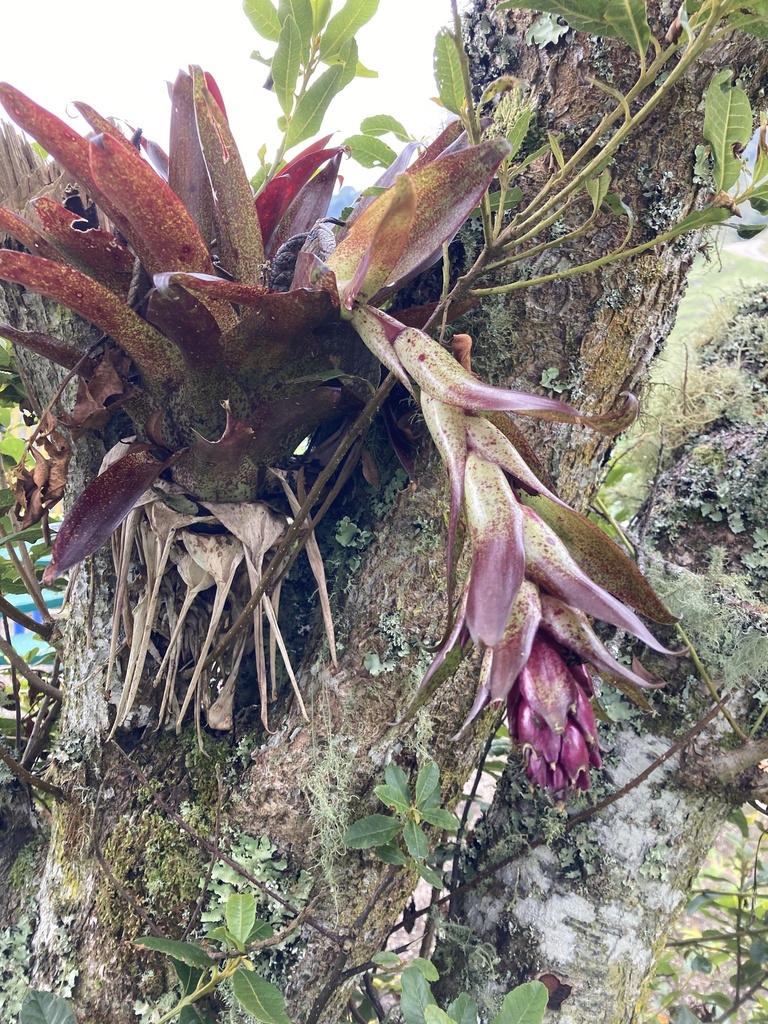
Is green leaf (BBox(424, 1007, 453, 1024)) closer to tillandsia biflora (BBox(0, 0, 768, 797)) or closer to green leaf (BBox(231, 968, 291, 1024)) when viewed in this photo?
green leaf (BBox(231, 968, 291, 1024))

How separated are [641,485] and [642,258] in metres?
0.73

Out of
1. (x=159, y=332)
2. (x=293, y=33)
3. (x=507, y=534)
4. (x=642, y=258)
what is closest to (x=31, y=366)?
(x=159, y=332)

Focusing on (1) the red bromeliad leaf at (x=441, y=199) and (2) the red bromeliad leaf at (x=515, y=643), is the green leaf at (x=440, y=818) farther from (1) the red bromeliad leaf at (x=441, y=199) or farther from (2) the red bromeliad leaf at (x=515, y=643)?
(1) the red bromeliad leaf at (x=441, y=199)

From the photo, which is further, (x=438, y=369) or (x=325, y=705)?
(x=325, y=705)

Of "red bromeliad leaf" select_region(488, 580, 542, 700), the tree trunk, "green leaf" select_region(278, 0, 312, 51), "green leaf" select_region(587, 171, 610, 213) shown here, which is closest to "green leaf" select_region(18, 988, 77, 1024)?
the tree trunk

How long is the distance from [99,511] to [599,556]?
51cm

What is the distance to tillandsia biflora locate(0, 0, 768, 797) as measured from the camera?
497mm

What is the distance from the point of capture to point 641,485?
1424mm

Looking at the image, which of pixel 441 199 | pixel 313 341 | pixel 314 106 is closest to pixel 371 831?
pixel 313 341

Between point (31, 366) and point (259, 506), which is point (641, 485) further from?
point (31, 366)

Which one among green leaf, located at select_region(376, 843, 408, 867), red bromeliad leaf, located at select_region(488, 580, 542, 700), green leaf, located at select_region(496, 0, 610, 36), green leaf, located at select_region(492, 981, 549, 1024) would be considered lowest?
green leaf, located at select_region(492, 981, 549, 1024)

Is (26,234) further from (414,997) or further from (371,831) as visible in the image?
(414,997)

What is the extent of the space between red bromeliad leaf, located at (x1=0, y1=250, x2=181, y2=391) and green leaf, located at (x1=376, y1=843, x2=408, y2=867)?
568 mm

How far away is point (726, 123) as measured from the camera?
61 cm
